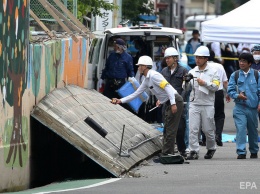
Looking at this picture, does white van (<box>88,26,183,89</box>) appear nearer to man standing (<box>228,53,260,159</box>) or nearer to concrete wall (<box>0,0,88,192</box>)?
man standing (<box>228,53,260,159</box>)

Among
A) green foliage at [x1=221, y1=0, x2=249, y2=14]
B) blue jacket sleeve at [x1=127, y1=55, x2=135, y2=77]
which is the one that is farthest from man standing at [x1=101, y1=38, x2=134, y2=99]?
green foliage at [x1=221, y1=0, x2=249, y2=14]

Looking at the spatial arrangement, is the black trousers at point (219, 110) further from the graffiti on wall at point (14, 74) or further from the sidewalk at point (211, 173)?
the graffiti on wall at point (14, 74)

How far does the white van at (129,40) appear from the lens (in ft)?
79.4

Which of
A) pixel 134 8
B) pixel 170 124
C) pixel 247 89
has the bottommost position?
pixel 170 124

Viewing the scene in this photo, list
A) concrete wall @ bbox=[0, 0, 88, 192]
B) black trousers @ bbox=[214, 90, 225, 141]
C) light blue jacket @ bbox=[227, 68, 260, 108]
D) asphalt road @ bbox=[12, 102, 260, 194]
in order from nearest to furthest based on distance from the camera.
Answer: asphalt road @ bbox=[12, 102, 260, 194], concrete wall @ bbox=[0, 0, 88, 192], light blue jacket @ bbox=[227, 68, 260, 108], black trousers @ bbox=[214, 90, 225, 141]

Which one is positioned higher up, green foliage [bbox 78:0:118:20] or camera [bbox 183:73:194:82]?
green foliage [bbox 78:0:118:20]

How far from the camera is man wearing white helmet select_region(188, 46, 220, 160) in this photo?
57.9 feet

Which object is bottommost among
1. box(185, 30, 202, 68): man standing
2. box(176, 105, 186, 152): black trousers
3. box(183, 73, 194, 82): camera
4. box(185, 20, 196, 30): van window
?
box(185, 20, 196, 30): van window

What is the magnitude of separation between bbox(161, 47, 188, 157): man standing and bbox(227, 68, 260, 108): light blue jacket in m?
0.84

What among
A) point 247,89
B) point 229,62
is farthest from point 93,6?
point 229,62

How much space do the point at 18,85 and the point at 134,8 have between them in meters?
18.5

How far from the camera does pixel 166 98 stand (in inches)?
658

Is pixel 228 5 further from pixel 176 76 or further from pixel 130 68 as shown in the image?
pixel 176 76

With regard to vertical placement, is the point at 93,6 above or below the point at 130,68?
above
